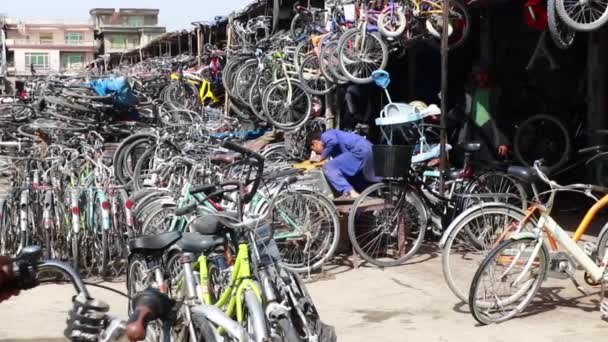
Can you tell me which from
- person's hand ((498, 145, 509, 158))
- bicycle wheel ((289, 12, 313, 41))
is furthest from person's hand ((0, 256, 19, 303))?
bicycle wheel ((289, 12, 313, 41))

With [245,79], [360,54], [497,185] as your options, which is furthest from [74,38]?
[497,185]

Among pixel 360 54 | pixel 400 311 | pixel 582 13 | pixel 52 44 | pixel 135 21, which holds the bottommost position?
pixel 400 311

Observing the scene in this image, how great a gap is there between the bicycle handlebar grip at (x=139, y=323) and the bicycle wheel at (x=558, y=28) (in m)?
6.12

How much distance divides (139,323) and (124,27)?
8029 centimetres

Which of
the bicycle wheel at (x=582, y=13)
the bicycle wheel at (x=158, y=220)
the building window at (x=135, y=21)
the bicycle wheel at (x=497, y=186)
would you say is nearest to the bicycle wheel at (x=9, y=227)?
the bicycle wheel at (x=158, y=220)

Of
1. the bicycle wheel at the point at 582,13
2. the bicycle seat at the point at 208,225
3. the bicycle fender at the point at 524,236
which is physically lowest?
the bicycle fender at the point at 524,236

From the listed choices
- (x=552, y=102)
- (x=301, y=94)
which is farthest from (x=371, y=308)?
(x=301, y=94)

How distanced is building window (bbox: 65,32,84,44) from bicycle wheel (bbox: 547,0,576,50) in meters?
80.7

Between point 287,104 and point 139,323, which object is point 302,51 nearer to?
point 287,104

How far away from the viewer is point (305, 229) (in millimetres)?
7297

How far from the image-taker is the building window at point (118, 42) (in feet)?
253

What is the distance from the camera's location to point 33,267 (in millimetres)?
2729

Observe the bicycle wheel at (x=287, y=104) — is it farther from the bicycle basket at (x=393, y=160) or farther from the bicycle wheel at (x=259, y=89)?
the bicycle basket at (x=393, y=160)

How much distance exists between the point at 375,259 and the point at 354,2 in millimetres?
5552
